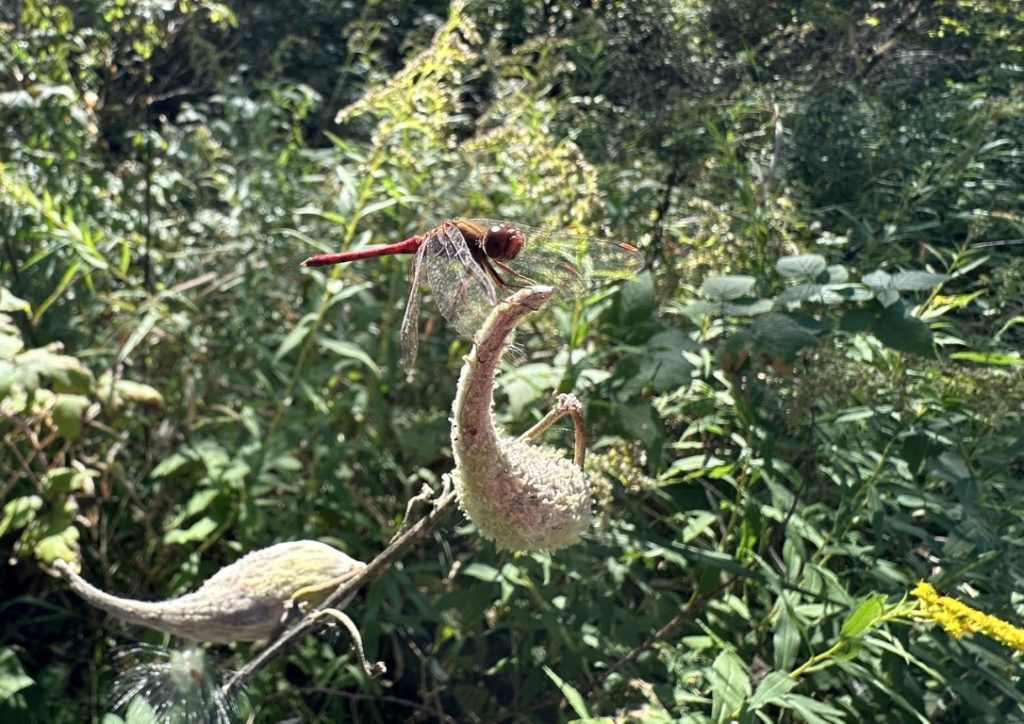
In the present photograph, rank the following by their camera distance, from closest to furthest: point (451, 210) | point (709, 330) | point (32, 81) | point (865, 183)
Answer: point (709, 330) → point (451, 210) → point (865, 183) → point (32, 81)

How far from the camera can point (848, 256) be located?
7.06 feet

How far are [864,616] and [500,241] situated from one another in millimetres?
637

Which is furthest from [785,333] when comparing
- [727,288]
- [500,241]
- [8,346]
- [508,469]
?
[8,346]

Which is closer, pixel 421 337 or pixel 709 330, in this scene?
pixel 709 330

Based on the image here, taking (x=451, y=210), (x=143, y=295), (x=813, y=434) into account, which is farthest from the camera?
(x=143, y=295)

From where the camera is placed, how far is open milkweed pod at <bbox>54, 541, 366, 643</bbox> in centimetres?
95

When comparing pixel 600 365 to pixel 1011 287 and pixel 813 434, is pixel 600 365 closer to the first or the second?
pixel 813 434

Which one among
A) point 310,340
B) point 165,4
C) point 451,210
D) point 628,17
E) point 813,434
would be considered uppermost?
point 165,4

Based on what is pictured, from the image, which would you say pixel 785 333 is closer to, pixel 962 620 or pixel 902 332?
pixel 902 332

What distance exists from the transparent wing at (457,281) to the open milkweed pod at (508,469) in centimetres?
10

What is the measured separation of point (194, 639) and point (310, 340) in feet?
2.79

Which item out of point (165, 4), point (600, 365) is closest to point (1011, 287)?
point (600, 365)

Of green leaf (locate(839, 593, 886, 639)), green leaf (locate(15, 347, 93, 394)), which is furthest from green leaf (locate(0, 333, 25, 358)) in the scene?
green leaf (locate(839, 593, 886, 639))

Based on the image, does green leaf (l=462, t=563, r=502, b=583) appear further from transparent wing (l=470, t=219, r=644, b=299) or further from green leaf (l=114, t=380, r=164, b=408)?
green leaf (l=114, t=380, r=164, b=408)
